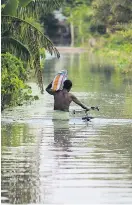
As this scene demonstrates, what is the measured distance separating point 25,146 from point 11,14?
17.4 feet

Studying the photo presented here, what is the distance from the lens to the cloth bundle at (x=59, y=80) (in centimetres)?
1866

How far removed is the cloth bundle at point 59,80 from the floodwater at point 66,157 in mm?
822

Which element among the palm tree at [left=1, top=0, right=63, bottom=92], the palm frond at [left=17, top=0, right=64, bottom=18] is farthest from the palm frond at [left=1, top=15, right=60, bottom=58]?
the palm frond at [left=17, top=0, right=64, bottom=18]

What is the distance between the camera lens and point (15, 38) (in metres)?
20.2

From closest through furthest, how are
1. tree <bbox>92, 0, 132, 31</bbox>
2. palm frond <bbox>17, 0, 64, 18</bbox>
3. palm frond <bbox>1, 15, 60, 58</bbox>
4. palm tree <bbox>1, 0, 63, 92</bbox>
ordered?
palm tree <bbox>1, 0, 63, 92</bbox>, palm frond <bbox>1, 15, 60, 58</bbox>, palm frond <bbox>17, 0, 64, 18</bbox>, tree <bbox>92, 0, 132, 31</bbox>

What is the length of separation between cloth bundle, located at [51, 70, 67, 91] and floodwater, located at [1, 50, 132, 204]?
82cm

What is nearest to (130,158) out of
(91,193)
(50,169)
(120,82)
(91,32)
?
(50,169)

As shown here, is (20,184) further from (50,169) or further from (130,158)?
(130,158)

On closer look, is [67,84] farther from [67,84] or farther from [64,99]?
[64,99]

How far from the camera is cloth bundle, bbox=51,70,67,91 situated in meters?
18.7

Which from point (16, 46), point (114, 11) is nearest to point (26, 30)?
point (16, 46)

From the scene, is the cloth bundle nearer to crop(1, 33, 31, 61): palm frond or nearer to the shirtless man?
the shirtless man

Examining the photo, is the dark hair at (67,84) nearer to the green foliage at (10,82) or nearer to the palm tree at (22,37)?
the palm tree at (22,37)

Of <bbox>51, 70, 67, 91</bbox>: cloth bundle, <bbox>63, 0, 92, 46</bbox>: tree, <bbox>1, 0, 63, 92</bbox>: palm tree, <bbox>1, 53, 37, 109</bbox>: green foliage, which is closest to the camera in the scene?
<bbox>51, 70, 67, 91</bbox>: cloth bundle
